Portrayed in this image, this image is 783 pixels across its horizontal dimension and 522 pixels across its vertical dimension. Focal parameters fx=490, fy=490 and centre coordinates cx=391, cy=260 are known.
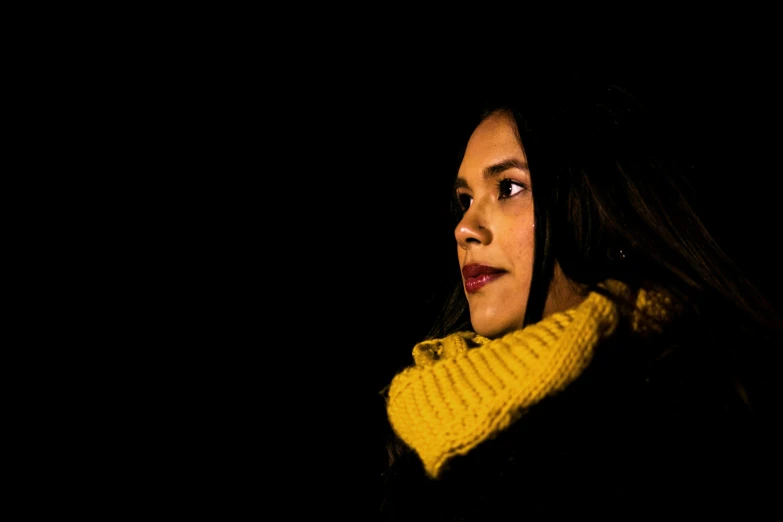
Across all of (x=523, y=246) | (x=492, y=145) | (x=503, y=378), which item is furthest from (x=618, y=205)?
(x=503, y=378)

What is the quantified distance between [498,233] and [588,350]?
376mm

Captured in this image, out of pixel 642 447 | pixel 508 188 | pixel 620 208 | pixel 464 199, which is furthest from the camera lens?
pixel 464 199

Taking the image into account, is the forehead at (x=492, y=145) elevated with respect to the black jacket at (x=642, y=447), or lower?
elevated

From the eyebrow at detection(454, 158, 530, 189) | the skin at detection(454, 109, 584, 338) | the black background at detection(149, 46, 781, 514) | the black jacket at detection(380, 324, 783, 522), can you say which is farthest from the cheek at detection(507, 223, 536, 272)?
the black background at detection(149, 46, 781, 514)

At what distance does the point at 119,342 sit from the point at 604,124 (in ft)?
4.54

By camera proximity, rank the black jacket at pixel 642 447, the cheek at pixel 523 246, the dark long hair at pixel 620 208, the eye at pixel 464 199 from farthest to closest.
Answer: the eye at pixel 464 199
the cheek at pixel 523 246
the dark long hair at pixel 620 208
the black jacket at pixel 642 447

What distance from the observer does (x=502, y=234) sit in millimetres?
1114

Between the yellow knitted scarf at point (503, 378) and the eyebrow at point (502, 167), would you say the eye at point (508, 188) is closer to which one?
the eyebrow at point (502, 167)

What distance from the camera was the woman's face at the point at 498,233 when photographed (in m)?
1.09

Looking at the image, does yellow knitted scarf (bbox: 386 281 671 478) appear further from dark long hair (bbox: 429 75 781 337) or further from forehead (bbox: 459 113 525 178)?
forehead (bbox: 459 113 525 178)

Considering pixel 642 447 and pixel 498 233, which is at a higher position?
pixel 498 233

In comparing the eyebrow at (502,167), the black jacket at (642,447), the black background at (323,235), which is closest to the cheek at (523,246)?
the eyebrow at (502,167)

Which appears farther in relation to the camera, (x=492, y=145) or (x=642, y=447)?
(x=492, y=145)

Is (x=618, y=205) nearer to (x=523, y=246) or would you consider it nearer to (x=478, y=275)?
(x=523, y=246)
